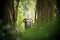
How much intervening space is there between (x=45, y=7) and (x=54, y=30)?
3724 mm

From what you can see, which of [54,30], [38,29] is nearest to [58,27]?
[54,30]

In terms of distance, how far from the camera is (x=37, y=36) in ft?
5.14

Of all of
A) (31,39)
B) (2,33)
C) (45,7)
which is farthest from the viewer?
(45,7)

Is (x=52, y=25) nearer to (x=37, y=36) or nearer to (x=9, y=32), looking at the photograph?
(x=37, y=36)

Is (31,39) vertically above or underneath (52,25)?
underneath

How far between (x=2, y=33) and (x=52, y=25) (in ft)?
1.12

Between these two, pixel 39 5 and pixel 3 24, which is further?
pixel 39 5

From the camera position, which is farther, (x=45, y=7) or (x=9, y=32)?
(x=45, y=7)

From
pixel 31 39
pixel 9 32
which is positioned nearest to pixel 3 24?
pixel 9 32

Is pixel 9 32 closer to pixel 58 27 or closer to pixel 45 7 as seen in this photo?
pixel 58 27

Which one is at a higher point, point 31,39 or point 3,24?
point 3,24

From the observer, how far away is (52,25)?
60.3 inches

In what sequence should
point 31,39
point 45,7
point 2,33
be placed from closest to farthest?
point 2,33 → point 31,39 → point 45,7

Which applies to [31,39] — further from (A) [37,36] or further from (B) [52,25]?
(B) [52,25]
